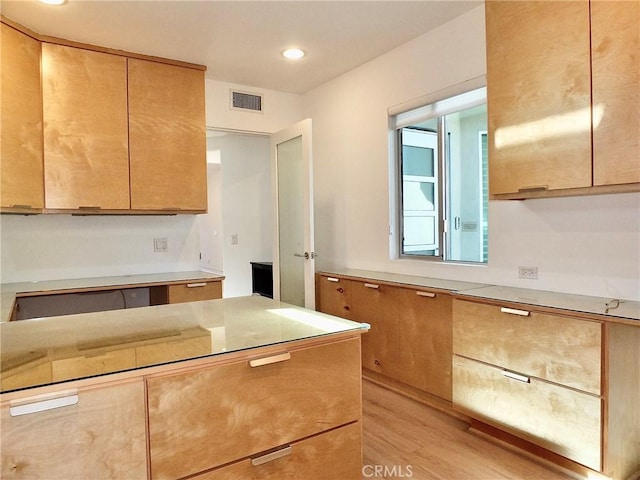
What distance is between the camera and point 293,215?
4102 millimetres

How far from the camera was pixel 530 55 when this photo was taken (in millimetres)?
2164

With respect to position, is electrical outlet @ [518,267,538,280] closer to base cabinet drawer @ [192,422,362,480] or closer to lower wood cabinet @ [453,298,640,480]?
lower wood cabinet @ [453,298,640,480]

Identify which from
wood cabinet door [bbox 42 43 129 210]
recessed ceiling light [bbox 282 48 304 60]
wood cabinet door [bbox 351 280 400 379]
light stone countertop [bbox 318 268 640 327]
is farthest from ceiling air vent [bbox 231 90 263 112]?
light stone countertop [bbox 318 268 640 327]

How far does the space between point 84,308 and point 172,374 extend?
2.72m

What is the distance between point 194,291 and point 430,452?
2074 millimetres

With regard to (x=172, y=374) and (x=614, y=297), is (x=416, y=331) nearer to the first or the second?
(x=614, y=297)

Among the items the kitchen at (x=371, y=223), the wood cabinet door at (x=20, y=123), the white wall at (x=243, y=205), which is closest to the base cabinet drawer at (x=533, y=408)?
the kitchen at (x=371, y=223)

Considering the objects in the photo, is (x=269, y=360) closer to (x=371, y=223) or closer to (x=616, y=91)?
(x=616, y=91)

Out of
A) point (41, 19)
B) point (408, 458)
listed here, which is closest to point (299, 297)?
point (408, 458)

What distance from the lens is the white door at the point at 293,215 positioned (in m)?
3.67

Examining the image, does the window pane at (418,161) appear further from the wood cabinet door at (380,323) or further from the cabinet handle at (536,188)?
the cabinet handle at (536,188)

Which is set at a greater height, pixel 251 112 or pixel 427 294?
pixel 251 112

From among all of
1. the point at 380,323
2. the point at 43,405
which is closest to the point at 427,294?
the point at 380,323

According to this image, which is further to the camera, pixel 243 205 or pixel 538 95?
pixel 243 205
